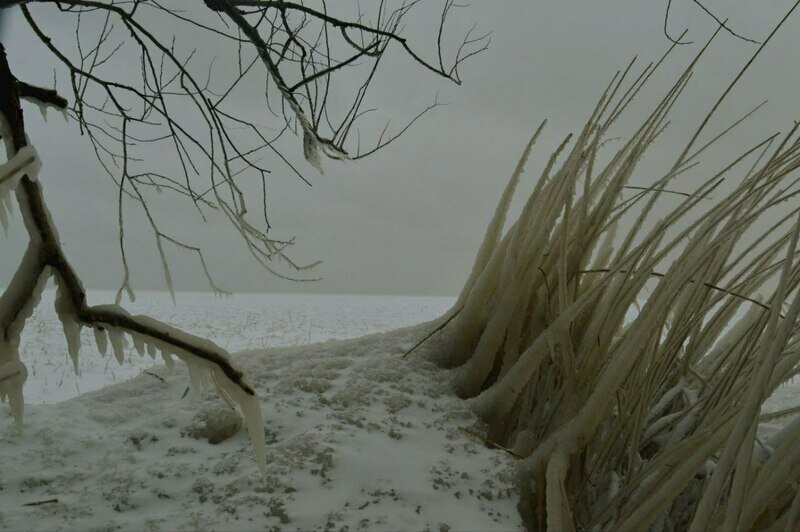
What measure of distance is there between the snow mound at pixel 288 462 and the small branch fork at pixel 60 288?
0.27m

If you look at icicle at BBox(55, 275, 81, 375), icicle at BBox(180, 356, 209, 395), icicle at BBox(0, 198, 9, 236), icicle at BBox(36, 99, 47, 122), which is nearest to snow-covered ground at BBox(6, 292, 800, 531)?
icicle at BBox(180, 356, 209, 395)

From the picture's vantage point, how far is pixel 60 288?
1.28m

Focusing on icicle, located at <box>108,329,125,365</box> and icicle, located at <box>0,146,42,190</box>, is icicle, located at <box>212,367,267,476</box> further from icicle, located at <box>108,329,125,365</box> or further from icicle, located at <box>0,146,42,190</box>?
icicle, located at <box>0,146,42,190</box>

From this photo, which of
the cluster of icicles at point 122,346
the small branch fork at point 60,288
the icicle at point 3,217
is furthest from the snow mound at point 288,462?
the icicle at point 3,217

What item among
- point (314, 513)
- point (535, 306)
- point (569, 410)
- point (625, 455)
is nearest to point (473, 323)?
point (535, 306)

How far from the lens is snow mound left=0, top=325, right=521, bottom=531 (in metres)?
1.27

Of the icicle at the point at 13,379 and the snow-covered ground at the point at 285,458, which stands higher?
the icicle at the point at 13,379

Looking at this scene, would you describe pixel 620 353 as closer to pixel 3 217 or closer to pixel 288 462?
pixel 288 462

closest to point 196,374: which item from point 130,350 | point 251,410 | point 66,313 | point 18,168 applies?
point 251,410

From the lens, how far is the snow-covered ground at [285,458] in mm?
1277

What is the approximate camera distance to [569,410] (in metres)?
1.49

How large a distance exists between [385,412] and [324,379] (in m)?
0.31

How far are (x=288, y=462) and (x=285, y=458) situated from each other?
2cm

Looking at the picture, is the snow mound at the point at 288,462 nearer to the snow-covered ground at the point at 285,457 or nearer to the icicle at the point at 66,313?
the snow-covered ground at the point at 285,457
